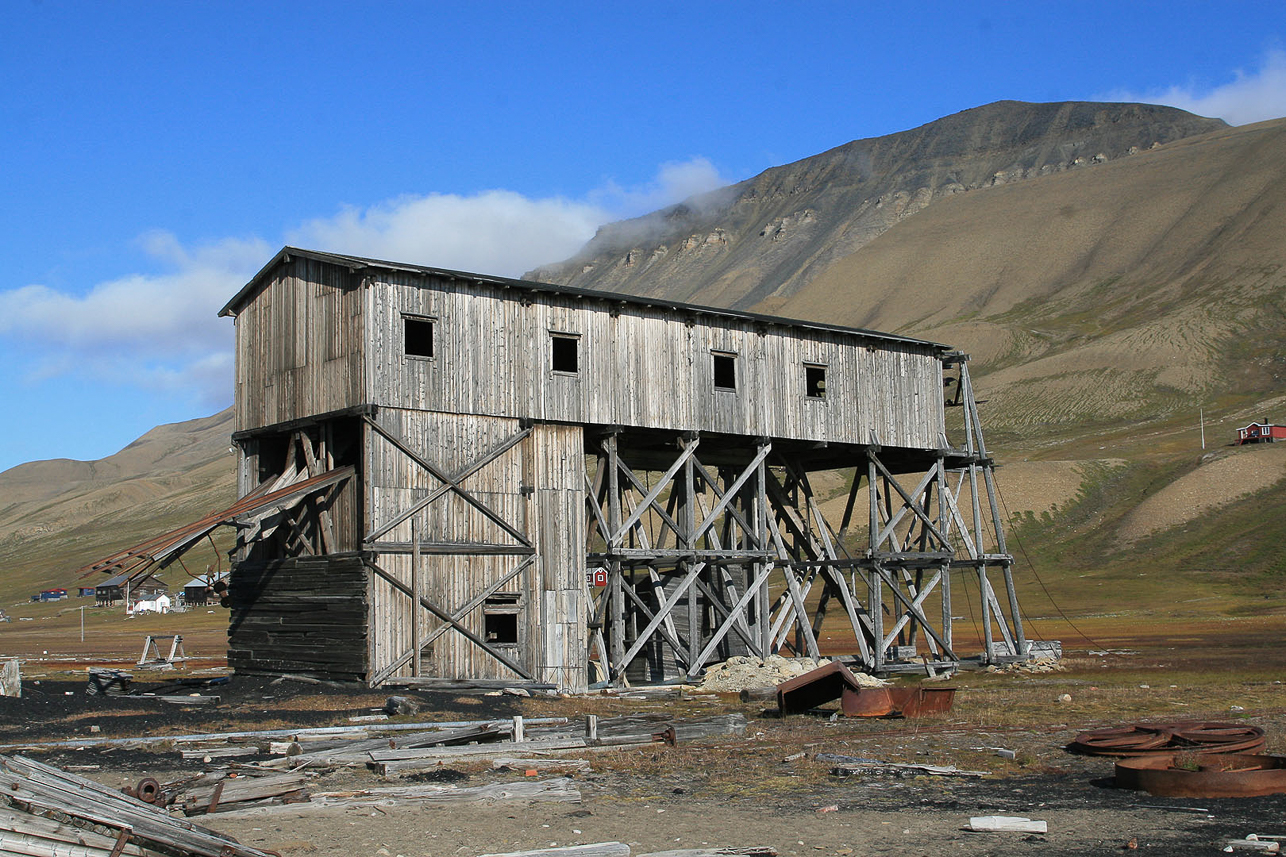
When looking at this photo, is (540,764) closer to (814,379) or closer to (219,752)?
(219,752)

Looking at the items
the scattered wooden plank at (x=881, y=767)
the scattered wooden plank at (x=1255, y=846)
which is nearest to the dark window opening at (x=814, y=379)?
the scattered wooden plank at (x=881, y=767)

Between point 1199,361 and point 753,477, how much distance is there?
408ft

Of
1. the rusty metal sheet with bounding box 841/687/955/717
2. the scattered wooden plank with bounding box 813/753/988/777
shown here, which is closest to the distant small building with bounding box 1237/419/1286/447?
the rusty metal sheet with bounding box 841/687/955/717

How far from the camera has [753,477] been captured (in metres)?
38.8

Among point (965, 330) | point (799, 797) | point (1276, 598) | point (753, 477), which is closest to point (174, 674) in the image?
point (753, 477)

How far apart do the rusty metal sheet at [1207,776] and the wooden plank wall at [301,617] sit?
1744 cm

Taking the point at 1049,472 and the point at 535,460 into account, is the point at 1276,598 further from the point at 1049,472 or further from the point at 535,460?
the point at 535,460

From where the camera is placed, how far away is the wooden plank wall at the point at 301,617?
2838 centimetres

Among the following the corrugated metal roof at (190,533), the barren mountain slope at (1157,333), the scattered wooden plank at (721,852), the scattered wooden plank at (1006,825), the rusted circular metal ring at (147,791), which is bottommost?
the scattered wooden plank at (1006,825)

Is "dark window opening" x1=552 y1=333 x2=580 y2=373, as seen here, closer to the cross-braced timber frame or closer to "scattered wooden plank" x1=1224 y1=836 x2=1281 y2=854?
the cross-braced timber frame

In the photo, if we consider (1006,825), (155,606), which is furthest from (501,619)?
(155,606)

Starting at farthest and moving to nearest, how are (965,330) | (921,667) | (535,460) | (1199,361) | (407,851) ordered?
(965,330) < (1199,361) < (921,667) < (535,460) < (407,851)

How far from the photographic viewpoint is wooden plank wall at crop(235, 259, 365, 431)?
2973 centimetres

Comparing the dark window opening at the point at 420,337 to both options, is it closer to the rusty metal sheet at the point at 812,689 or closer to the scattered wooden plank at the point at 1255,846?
the rusty metal sheet at the point at 812,689
